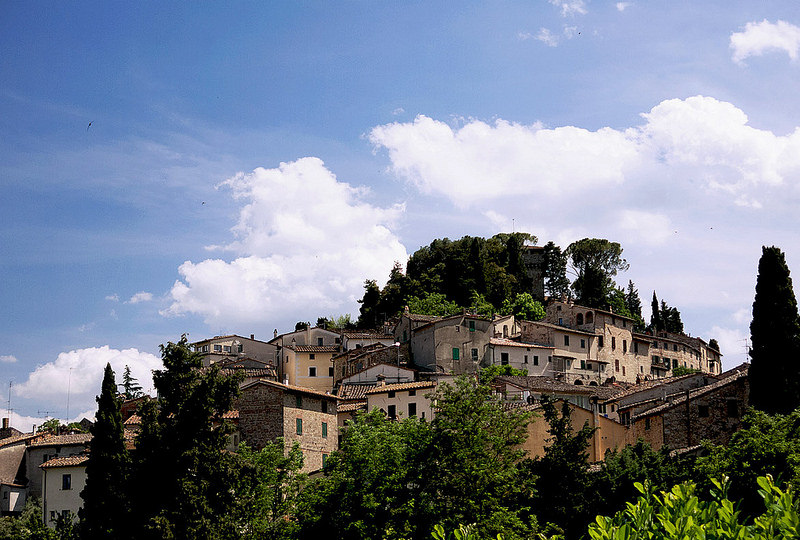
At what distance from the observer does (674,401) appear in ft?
150

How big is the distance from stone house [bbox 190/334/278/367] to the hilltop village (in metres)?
0.15

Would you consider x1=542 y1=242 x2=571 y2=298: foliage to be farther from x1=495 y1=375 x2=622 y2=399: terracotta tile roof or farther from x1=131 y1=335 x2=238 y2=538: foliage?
x1=131 y1=335 x2=238 y2=538: foliage

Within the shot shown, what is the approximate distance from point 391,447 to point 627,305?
82192mm

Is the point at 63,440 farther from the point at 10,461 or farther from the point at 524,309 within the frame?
the point at 524,309

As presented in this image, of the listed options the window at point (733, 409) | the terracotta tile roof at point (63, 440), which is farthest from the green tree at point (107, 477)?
the window at point (733, 409)

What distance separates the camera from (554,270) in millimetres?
114875

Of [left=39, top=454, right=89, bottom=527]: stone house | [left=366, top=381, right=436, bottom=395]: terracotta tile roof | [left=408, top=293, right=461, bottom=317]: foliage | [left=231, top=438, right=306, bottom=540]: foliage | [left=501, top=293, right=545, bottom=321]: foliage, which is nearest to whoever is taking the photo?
[left=231, top=438, right=306, bottom=540]: foliage

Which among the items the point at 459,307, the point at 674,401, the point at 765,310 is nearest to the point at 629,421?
the point at 674,401

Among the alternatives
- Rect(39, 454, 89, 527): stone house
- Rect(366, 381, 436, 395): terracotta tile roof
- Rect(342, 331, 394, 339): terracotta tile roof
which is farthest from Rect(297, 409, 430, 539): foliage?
Rect(342, 331, 394, 339): terracotta tile roof

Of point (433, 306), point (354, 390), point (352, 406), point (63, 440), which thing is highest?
point (433, 306)

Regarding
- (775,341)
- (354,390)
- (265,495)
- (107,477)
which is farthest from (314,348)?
(775,341)

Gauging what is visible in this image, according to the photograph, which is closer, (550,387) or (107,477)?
(107,477)

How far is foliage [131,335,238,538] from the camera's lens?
98.5 feet

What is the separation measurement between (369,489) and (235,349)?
59.7 metres
